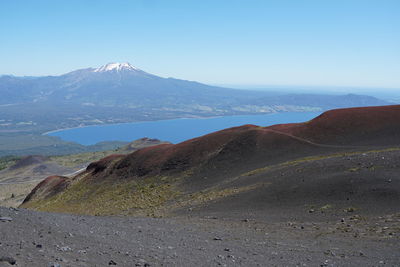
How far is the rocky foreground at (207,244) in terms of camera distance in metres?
9.68

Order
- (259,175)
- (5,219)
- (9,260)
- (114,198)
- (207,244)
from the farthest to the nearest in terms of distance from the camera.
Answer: (114,198)
(259,175)
(207,244)
(5,219)
(9,260)

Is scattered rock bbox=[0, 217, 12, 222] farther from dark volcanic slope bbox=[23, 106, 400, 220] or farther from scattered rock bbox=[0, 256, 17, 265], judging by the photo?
dark volcanic slope bbox=[23, 106, 400, 220]

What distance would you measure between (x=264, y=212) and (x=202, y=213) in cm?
353

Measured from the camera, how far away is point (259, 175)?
83.4ft

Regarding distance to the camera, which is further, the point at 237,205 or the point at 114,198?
the point at 114,198

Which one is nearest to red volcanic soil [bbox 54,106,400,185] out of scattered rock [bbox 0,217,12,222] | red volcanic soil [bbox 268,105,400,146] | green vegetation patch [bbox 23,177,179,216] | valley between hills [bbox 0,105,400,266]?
red volcanic soil [bbox 268,105,400,146]

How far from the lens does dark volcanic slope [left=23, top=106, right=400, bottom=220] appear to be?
18828 mm

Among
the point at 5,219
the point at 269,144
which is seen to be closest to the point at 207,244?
the point at 5,219

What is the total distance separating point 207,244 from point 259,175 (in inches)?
521

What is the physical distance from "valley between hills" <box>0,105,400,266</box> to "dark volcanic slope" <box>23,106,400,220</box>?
0.10 metres

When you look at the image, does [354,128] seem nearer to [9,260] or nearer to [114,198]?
[114,198]

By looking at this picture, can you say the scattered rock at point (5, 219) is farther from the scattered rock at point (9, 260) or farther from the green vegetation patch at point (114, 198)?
the green vegetation patch at point (114, 198)

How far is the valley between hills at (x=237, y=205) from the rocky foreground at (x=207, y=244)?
0.14 feet

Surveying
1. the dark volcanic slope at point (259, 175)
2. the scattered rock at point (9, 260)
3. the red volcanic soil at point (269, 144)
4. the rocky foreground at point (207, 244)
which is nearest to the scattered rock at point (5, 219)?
the rocky foreground at point (207, 244)
